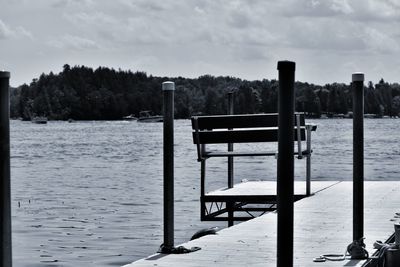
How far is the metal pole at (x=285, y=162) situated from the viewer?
638 cm

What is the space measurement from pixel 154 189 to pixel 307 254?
90.0 feet

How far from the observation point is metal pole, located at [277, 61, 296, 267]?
638 cm

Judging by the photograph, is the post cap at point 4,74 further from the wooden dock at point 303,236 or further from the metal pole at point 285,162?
the wooden dock at point 303,236

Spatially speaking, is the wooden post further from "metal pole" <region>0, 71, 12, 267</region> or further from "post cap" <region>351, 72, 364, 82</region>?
"metal pole" <region>0, 71, 12, 267</region>

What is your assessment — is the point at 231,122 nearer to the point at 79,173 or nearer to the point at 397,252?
the point at 397,252

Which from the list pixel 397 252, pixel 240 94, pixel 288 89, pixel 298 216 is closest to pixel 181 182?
pixel 298 216

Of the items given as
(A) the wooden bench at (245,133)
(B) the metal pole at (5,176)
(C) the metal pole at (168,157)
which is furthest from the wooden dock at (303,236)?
(B) the metal pole at (5,176)

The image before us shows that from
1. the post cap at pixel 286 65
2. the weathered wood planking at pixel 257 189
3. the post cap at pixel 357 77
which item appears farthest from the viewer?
the weathered wood planking at pixel 257 189

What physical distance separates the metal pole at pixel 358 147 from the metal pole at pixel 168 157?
174 centimetres

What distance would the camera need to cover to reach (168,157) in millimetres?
8781

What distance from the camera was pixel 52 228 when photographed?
2173cm

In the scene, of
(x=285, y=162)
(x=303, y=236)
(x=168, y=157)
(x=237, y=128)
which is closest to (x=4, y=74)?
(x=285, y=162)

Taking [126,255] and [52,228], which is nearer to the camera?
[126,255]

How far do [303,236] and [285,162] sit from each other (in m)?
3.79
